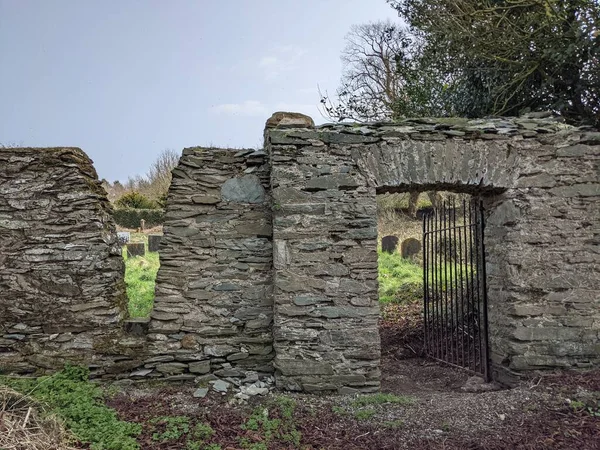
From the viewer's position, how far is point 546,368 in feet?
15.4

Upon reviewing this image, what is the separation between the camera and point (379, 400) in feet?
14.1

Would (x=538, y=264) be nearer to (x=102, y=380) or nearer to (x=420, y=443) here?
(x=420, y=443)

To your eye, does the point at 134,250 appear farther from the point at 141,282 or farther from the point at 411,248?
the point at 411,248

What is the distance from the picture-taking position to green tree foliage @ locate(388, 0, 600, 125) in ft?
19.3

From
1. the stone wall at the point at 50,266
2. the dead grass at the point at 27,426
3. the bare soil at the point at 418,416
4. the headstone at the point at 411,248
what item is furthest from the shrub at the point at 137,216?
the dead grass at the point at 27,426

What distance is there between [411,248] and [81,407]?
956cm

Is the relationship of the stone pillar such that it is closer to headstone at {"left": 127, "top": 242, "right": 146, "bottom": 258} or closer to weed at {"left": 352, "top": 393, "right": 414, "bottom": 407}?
weed at {"left": 352, "top": 393, "right": 414, "bottom": 407}

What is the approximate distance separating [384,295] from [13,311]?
265 inches

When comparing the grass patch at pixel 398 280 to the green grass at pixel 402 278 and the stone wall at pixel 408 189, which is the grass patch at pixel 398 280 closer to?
the green grass at pixel 402 278

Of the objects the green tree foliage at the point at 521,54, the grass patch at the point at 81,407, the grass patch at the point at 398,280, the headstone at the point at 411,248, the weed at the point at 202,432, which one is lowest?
the weed at the point at 202,432

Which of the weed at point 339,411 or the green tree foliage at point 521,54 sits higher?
the green tree foliage at point 521,54

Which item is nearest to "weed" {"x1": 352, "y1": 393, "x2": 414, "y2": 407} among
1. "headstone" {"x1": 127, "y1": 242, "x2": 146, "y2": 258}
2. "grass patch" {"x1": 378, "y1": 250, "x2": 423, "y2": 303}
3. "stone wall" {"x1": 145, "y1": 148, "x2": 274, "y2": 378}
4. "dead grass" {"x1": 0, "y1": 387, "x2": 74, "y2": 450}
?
"stone wall" {"x1": 145, "y1": 148, "x2": 274, "y2": 378}

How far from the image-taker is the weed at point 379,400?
4270mm

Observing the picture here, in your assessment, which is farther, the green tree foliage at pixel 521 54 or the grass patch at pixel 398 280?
the grass patch at pixel 398 280
